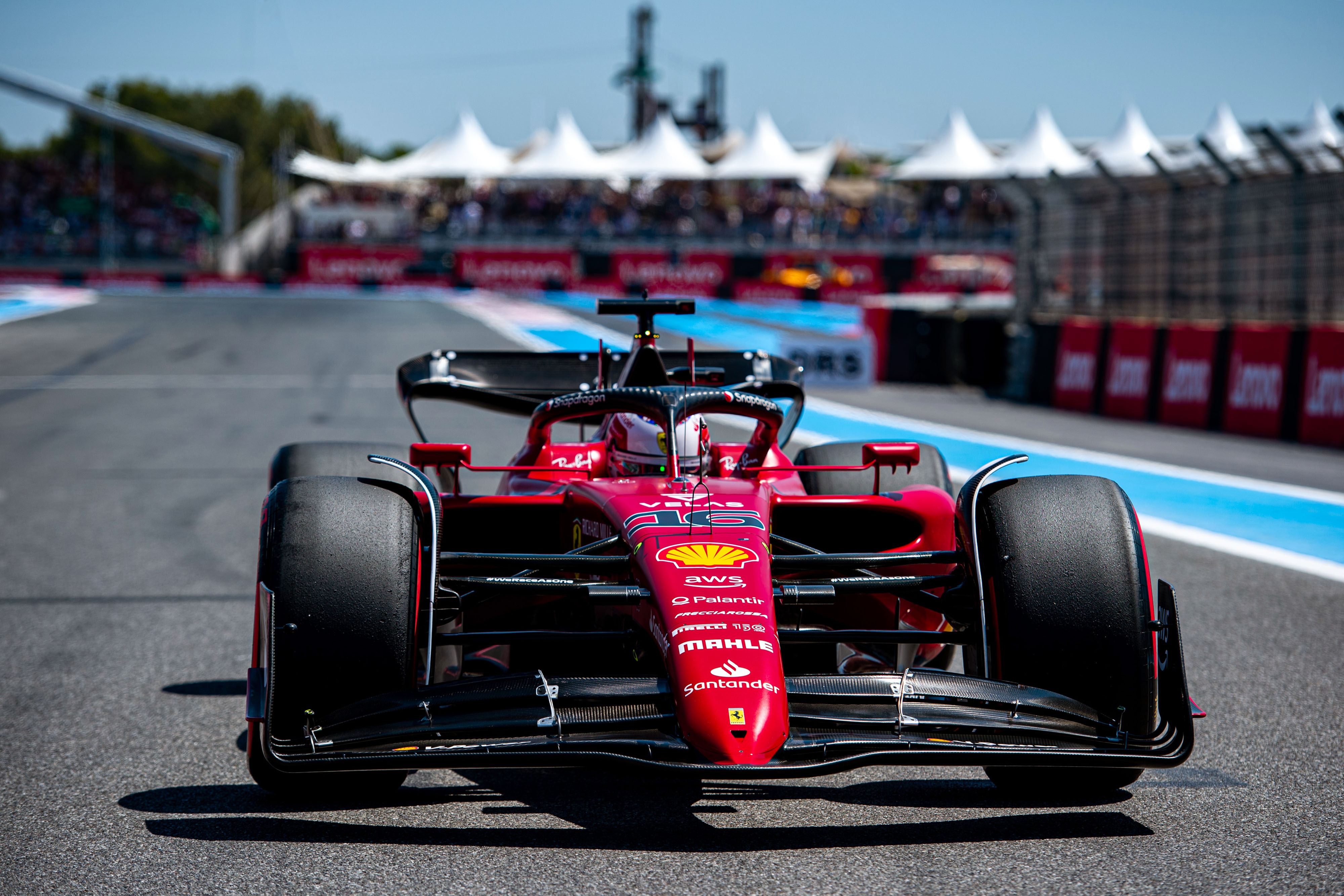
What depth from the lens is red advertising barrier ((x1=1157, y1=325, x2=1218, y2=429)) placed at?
14.0 meters

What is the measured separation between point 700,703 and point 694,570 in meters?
0.49

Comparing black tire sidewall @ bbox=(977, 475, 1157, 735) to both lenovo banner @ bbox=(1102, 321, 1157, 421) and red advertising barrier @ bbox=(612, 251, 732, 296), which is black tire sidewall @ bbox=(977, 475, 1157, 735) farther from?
red advertising barrier @ bbox=(612, 251, 732, 296)

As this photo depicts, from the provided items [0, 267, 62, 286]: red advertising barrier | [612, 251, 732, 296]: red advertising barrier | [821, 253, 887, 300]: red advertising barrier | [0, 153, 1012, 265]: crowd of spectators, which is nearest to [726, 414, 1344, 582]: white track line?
[821, 253, 887, 300]: red advertising barrier

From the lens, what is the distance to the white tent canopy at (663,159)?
5159cm

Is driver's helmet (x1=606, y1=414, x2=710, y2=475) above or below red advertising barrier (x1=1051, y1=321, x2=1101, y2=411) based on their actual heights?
above

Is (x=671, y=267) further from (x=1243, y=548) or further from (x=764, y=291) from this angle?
(x=1243, y=548)

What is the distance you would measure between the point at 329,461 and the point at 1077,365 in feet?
40.9

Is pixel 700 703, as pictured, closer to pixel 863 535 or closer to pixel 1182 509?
pixel 863 535

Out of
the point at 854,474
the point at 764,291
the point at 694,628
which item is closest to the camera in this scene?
the point at 694,628

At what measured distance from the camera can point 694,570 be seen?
3.73 m

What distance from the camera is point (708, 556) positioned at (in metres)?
3.80

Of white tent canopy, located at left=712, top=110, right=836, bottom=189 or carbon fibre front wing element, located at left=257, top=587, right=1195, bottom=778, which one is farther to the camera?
white tent canopy, located at left=712, top=110, right=836, bottom=189

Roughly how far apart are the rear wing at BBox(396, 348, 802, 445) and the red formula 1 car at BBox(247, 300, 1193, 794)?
1397mm

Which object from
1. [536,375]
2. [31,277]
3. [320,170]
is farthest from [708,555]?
[320,170]
